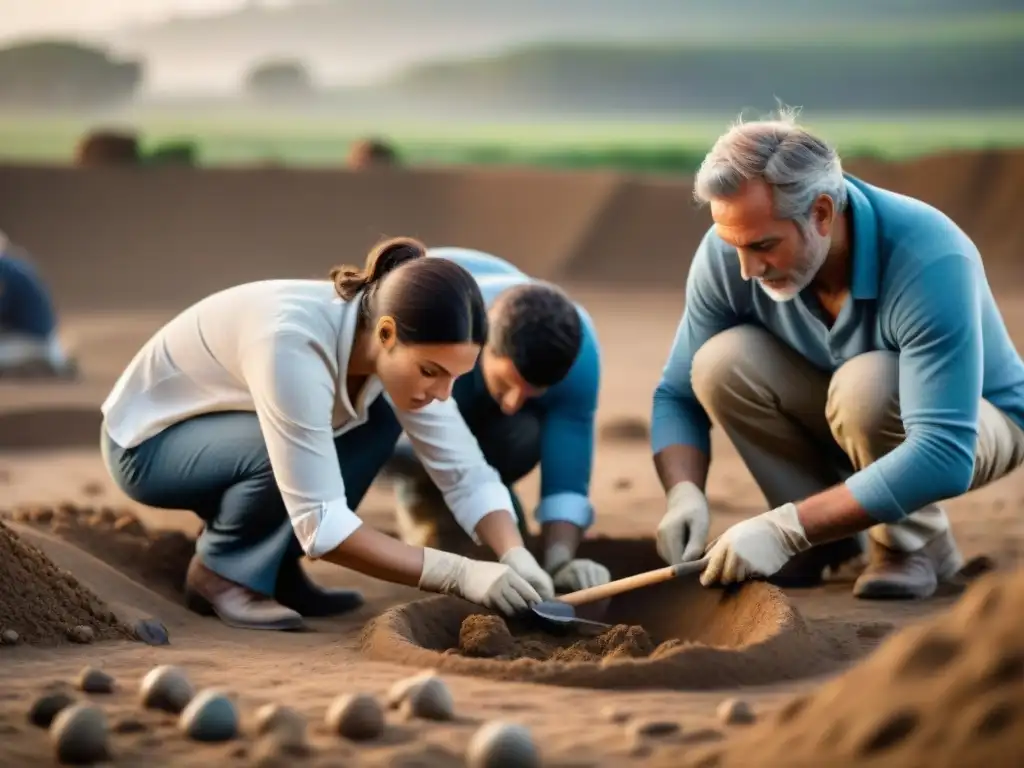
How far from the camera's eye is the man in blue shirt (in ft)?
10.7

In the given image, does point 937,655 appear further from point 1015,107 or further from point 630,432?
point 1015,107

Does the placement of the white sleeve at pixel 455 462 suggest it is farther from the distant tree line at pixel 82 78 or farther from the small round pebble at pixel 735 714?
the distant tree line at pixel 82 78

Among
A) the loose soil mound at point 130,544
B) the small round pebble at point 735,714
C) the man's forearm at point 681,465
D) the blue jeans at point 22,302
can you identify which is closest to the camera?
the small round pebble at point 735,714

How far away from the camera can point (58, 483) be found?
17.1 feet

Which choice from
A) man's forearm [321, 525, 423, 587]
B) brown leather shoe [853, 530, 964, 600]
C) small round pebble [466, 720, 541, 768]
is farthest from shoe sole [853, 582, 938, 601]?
small round pebble [466, 720, 541, 768]

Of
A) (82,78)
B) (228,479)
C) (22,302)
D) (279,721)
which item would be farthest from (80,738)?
(82,78)

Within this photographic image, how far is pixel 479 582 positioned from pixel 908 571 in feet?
3.49

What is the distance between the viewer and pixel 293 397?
287cm

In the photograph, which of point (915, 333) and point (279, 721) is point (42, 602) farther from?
point (915, 333)

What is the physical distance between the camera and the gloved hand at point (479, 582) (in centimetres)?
296

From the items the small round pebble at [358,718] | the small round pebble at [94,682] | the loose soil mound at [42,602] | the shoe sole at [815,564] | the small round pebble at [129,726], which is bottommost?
the shoe sole at [815,564]

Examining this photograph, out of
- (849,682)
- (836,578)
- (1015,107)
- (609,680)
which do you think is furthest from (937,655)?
(1015,107)

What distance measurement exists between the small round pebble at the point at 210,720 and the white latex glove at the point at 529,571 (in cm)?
104

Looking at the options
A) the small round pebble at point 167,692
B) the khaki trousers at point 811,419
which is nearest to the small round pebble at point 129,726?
the small round pebble at point 167,692
